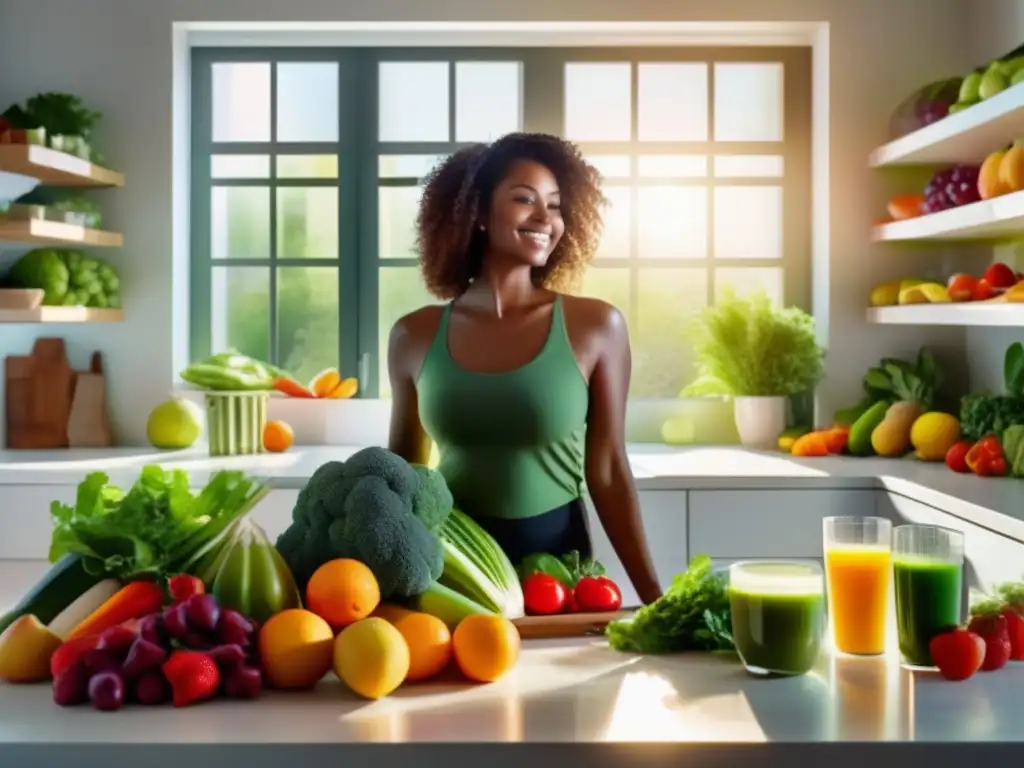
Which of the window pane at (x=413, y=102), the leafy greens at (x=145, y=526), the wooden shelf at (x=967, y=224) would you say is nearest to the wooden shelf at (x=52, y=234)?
the window pane at (x=413, y=102)

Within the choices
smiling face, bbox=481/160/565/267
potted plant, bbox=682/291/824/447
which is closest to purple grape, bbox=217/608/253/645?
smiling face, bbox=481/160/565/267

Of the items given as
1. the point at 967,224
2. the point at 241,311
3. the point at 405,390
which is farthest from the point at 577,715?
the point at 241,311

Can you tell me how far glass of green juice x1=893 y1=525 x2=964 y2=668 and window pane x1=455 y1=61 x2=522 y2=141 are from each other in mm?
2920

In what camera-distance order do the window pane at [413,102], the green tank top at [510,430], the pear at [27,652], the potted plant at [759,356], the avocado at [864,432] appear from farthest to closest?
the window pane at [413,102] → the potted plant at [759,356] → the avocado at [864,432] → the green tank top at [510,430] → the pear at [27,652]

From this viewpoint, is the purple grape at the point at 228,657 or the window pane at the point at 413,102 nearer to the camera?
the purple grape at the point at 228,657

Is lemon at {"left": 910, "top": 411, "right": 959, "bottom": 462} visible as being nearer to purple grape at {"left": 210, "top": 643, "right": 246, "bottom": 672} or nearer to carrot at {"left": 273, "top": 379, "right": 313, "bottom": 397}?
carrot at {"left": 273, "top": 379, "right": 313, "bottom": 397}

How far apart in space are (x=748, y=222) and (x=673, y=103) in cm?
45

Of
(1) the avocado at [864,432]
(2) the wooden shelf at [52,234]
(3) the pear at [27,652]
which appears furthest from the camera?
(1) the avocado at [864,432]

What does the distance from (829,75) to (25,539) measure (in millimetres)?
2646

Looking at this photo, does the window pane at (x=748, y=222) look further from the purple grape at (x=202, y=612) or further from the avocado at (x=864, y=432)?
the purple grape at (x=202, y=612)

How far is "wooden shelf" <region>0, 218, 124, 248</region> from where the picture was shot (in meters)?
3.30

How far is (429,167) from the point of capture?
4.05 meters

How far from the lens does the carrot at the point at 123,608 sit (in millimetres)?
1326

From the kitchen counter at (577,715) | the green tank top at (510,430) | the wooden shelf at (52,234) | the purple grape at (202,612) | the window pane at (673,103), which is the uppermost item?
the window pane at (673,103)
